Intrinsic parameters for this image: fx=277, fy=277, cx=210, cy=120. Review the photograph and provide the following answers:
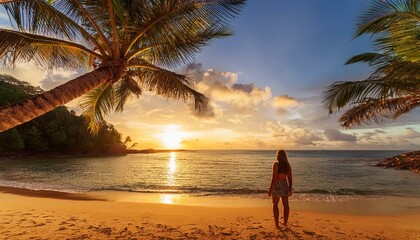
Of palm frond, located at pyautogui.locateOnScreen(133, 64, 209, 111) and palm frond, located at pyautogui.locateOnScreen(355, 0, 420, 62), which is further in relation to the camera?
palm frond, located at pyautogui.locateOnScreen(133, 64, 209, 111)

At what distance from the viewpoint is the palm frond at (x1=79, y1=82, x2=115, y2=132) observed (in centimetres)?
884

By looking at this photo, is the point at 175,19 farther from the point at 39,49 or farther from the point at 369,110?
the point at 369,110

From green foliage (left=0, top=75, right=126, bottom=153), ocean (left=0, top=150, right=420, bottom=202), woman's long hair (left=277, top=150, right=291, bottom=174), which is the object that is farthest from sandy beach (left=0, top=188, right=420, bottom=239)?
green foliage (left=0, top=75, right=126, bottom=153)

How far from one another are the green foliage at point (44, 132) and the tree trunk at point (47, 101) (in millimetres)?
57584

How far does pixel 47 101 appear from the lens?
4246 millimetres

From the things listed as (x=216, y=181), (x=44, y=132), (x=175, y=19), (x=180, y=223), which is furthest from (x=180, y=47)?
(x=44, y=132)

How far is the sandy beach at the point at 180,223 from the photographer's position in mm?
6543

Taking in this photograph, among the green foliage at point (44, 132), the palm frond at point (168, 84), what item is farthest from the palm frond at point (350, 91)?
the green foliage at point (44, 132)

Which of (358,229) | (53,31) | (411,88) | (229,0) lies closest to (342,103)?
(411,88)

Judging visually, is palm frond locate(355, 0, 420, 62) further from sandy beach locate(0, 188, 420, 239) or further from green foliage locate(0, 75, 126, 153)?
green foliage locate(0, 75, 126, 153)

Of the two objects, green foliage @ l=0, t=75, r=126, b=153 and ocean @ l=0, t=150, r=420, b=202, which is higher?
green foliage @ l=0, t=75, r=126, b=153

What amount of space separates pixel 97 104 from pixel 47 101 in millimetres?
5025

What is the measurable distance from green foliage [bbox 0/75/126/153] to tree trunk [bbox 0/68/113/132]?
57584 millimetres

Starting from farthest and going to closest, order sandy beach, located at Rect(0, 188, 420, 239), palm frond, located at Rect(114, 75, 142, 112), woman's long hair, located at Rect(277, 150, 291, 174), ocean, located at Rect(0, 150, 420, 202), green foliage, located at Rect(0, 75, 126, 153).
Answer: green foliage, located at Rect(0, 75, 126, 153) < ocean, located at Rect(0, 150, 420, 202) < palm frond, located at Rect(114, 75, 142, 112) < woman's long hair, located at Rect(277, 150, 291, 174) < sandy beach, located at Rect(0, 188, 420, 239)
